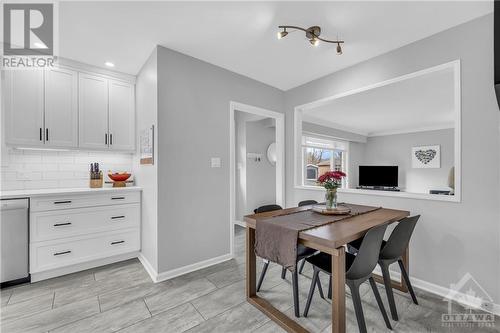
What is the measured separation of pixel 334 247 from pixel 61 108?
10.7 feet

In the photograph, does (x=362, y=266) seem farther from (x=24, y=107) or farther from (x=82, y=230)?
(x=24, y=107)

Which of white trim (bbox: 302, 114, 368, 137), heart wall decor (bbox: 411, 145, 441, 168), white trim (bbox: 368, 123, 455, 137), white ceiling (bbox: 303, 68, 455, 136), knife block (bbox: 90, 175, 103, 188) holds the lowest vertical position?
knife block (bbox: 90, 175, 103, 188)

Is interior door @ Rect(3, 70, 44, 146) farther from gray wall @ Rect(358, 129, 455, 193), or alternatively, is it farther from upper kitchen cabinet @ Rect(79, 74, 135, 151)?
gray wall @ Rect(358, 129, 455, 193)

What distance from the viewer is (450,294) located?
6.66ft

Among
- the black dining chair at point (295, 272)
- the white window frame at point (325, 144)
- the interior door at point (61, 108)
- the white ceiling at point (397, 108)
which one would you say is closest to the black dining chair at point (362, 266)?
the black dining chair at point (295, 272)

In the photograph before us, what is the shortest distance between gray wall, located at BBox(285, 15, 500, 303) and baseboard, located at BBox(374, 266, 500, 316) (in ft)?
0.15

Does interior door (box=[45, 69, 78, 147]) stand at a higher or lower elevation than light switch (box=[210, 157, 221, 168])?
higher

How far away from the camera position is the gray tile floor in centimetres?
168

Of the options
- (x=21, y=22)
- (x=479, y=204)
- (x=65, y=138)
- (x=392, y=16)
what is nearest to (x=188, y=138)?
(x=65, y=138)

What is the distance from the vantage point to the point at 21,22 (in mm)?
2025

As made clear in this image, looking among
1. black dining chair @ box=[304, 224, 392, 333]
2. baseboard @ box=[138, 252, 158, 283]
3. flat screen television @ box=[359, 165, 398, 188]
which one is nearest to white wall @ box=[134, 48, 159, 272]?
baseboard @ box=[138, 252, 158, 283]

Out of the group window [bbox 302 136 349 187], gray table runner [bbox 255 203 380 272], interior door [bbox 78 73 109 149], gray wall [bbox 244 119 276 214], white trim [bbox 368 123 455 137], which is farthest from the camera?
white trim [bbox 368 123 455 137]

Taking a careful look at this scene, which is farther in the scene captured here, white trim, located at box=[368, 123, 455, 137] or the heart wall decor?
the heart wall decor

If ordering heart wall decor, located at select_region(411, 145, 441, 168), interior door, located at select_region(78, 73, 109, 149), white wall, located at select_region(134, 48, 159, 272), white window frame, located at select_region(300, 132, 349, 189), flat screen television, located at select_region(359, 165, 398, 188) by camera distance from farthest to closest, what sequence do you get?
flat screen television, located at select_region(359, 165, 398, 188) → heart wall decor, located at select_region(411, 145, 441, 168) → white window frame, located at select_region(300, 132, 349, 189) → interior door, located at select_region(78, 73, 109, 149) → white wall, located at select_region(134, 48, 159, 272)
